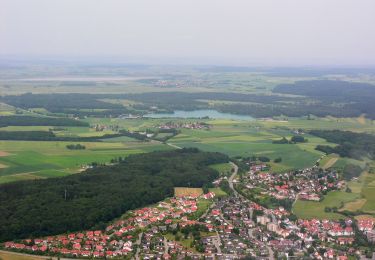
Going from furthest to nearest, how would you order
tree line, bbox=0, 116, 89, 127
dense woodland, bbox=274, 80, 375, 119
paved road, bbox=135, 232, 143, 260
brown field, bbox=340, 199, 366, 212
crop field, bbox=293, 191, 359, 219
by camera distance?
dense woodland, bbox=274, 80, 375, 119
tree line, bbox=0, 116, 89, 127
brown field, bbox=340, 199, 366, 212
crop field, bbox=293, 191, 359, 219
paved road, bbox=135, 232, 143, 260

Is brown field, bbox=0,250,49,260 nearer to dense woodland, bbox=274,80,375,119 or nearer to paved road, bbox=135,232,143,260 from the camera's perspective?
paved road, bbox=135,232,143,260

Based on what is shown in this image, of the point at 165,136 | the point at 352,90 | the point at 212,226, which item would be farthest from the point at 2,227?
the point at 352,90

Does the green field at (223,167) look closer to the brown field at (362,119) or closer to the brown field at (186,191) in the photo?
the brown field at (186,191)

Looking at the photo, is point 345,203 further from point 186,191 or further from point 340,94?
point 340,94

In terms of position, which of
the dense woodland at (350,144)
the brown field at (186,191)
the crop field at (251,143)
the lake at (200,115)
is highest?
the dense woodland at (350,144)

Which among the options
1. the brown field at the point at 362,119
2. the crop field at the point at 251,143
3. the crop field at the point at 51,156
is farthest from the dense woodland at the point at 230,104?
the crop field at the point at 51,156

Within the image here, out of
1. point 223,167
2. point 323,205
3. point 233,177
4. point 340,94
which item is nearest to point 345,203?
point 323,205

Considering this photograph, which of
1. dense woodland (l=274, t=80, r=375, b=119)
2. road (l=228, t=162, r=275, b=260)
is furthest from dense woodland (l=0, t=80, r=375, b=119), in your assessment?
road (l=228, t=162, r=275, b=260)
